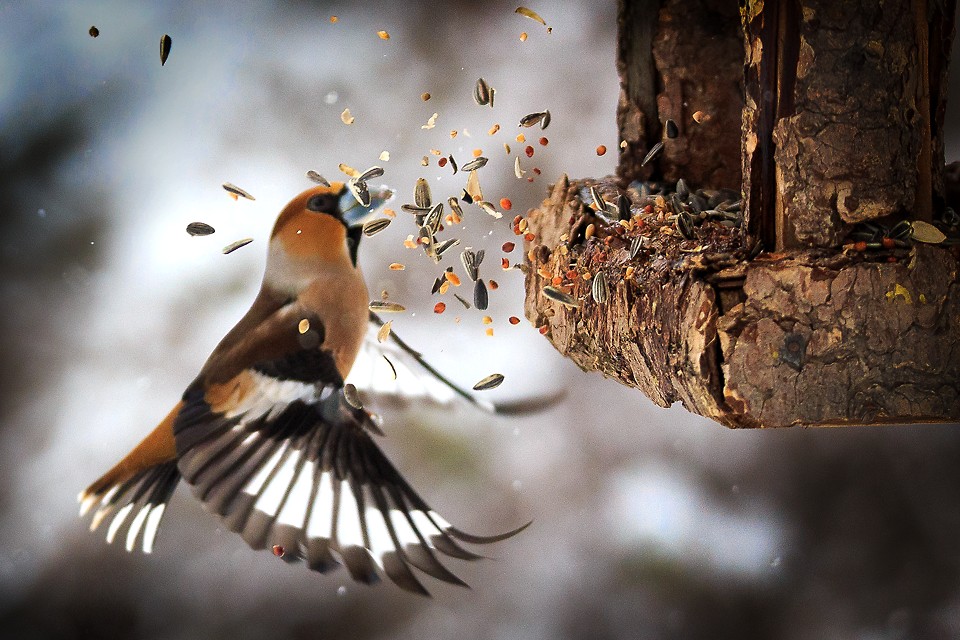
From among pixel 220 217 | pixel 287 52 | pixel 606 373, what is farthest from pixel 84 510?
pixel 606 373

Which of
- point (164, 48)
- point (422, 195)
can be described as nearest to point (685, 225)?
point (422, 195)

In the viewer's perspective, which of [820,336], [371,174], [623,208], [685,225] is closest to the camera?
[820,336]

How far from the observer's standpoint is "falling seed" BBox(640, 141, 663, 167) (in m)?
1.55

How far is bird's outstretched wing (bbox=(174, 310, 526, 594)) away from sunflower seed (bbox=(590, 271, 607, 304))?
527 millimetres

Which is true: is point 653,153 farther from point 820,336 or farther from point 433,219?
point 820,336

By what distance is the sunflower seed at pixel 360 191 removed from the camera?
171 cm

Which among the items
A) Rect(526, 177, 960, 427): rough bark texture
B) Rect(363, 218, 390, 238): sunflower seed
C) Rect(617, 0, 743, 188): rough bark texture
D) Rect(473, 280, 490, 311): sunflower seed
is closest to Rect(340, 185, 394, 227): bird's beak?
Rect(363, 218, 390, 238): sunflower seed

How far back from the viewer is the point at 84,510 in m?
1.97

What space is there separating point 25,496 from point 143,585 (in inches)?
13.8

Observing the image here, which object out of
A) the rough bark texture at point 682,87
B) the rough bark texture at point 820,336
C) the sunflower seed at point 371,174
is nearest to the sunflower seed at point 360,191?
the sunflower seed at point 371,174

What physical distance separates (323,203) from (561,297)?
662 millimetres

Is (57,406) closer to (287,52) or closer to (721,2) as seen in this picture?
(287,52)

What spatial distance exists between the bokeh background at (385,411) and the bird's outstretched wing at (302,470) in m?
0.37

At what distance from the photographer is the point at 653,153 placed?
61.5 inches
